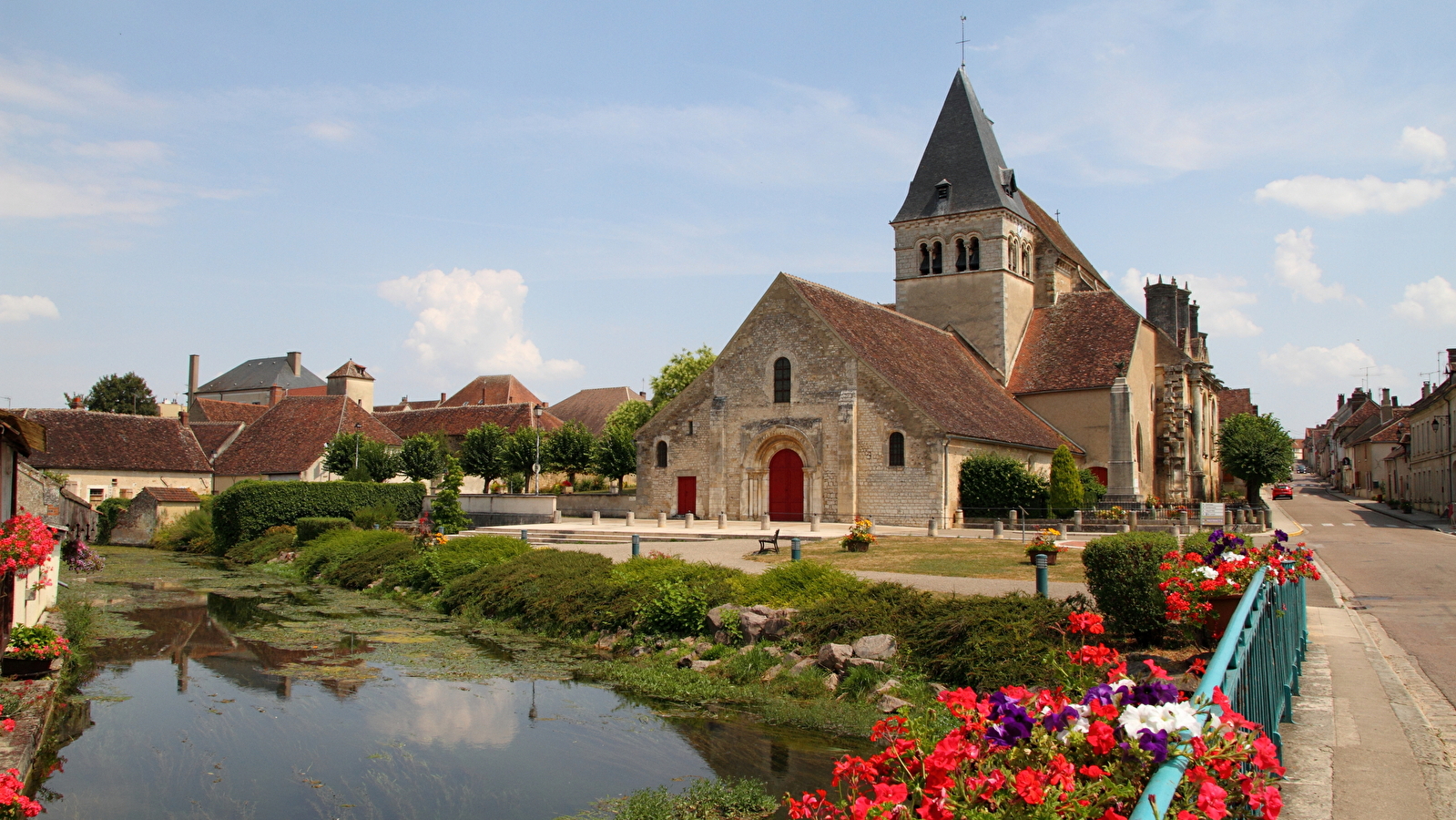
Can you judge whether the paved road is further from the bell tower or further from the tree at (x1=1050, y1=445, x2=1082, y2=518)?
the bell tower

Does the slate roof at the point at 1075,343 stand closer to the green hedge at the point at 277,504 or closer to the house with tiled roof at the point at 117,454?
the green hedge at the point at 277,504

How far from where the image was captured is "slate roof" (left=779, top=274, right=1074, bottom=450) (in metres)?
31.1

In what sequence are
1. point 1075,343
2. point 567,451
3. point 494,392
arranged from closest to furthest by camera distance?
point 1075,343
point 567,451
point 494,392

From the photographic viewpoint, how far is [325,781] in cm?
934

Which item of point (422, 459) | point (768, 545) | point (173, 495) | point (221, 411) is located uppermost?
point (221, 411)

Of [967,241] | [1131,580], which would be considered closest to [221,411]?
[967,241]

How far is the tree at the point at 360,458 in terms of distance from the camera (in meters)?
45.6

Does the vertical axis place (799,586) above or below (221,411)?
below

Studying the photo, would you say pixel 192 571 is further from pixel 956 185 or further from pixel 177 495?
pixel 956 185

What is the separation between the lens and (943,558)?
20531mm

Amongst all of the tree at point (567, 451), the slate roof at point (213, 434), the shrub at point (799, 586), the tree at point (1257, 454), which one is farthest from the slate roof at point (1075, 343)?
the slate roof at point (213, 434)

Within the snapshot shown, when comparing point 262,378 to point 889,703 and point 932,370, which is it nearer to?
point 932,370

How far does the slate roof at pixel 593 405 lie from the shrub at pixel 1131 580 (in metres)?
62.9

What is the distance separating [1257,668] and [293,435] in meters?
51.8
